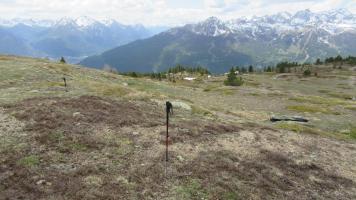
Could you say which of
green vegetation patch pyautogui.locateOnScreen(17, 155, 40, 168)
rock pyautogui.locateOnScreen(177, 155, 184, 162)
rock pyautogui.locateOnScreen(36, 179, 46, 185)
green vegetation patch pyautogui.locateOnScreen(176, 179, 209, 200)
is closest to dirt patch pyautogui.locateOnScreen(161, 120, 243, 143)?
rock pyautogui.locateOnScreen(177, 155, 184, 162)

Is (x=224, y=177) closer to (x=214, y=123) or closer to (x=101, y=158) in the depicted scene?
(x=101, y=158)

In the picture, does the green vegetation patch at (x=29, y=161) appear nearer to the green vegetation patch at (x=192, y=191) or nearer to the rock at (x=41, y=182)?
the rock at (x=41, y=182)

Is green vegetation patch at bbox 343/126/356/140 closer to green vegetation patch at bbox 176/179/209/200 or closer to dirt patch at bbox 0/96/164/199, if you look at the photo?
dirt patch at bbox 0/96/164/199

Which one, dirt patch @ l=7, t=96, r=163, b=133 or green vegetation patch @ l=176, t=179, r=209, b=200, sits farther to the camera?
dirt patch @ l=7, t=96, r=163, b=133

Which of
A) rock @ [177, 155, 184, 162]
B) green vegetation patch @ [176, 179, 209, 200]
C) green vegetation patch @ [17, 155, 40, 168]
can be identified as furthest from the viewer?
rock @ [177, 155, 184, 162]

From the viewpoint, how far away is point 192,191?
21.8m

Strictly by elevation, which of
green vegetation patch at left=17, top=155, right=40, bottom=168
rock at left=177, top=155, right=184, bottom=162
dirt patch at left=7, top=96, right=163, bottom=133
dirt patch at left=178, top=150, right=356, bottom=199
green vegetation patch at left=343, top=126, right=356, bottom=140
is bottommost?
green vegetation patch at left=343, top=126, right=356, bottom=140

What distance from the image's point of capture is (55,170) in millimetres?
22328

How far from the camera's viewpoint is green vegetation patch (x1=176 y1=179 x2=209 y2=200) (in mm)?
21214

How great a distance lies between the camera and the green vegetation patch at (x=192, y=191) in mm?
21214

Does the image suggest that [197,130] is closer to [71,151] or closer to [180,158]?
[180,158]

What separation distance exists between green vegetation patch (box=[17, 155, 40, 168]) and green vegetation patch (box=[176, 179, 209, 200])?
8.79 meters

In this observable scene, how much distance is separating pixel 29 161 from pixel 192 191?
10082 mm

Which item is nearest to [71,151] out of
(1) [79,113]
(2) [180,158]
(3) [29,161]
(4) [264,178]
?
(3) [29,161]
